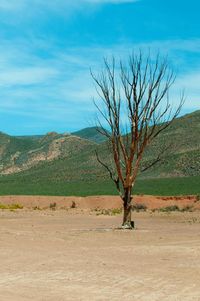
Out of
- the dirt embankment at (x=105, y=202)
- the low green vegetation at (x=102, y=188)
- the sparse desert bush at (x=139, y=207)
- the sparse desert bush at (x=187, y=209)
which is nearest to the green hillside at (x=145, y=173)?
the low green vegetation at (x=102, y=188)

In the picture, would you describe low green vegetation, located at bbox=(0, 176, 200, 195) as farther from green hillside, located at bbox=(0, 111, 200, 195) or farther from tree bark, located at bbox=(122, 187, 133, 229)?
tree bark, located at bbox=(122, 187, 133, 229)

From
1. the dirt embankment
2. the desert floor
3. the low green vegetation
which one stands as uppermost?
the low green vegetation

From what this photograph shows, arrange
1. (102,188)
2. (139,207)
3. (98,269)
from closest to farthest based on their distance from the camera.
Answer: (98,269) → (139,207) → (102,188)

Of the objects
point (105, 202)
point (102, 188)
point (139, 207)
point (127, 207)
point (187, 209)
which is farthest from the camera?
point (102, 188)

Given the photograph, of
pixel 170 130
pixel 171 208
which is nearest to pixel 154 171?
pixel 170 130

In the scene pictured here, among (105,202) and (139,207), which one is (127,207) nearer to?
(139,207)

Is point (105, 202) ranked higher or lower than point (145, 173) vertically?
lower

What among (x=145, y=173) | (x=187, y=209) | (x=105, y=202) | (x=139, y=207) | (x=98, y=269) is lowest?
(x=98, y=269)

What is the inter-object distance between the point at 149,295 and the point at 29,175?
10180cm

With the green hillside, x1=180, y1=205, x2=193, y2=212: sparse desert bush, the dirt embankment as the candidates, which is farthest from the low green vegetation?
x1=180, y1=205, x2=193, y2=212: sparse desert bush

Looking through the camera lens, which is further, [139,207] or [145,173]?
[145,173]

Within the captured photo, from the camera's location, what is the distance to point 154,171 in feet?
299

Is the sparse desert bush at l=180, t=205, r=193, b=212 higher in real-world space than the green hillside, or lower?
lower

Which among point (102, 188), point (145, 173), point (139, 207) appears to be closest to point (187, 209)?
point (139, 207)
